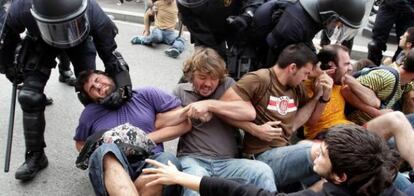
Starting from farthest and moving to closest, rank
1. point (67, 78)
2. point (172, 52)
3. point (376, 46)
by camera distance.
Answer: point (172, 52)
point (376, 46)
point (67, 78)

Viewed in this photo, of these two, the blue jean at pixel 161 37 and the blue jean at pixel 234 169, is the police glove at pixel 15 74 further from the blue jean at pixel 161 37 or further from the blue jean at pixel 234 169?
the blue jean at pixel 161 37

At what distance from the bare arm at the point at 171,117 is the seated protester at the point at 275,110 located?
0.08 metres

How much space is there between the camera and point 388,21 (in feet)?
14.9

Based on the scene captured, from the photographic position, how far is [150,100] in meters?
2.56

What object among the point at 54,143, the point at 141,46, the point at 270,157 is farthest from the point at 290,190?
the point at 141,46

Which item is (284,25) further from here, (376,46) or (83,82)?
(376,46)

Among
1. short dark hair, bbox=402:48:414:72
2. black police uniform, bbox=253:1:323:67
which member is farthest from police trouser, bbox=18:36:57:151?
short dark hair, bbox=402:48:414:72

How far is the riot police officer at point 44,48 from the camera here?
2.30 meters

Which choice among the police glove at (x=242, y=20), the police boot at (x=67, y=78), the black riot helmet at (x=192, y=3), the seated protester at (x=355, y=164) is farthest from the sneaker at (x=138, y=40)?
the seated protester at (x=355, y=164)

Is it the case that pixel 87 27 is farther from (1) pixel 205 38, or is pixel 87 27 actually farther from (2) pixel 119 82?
(1) pixel 205 38

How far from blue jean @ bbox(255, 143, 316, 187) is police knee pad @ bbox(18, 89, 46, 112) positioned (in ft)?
4.41

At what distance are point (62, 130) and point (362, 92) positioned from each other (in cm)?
219

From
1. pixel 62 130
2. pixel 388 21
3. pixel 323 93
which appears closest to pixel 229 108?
pixel 323 93

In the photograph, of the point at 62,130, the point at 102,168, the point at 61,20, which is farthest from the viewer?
the point at 62,130
